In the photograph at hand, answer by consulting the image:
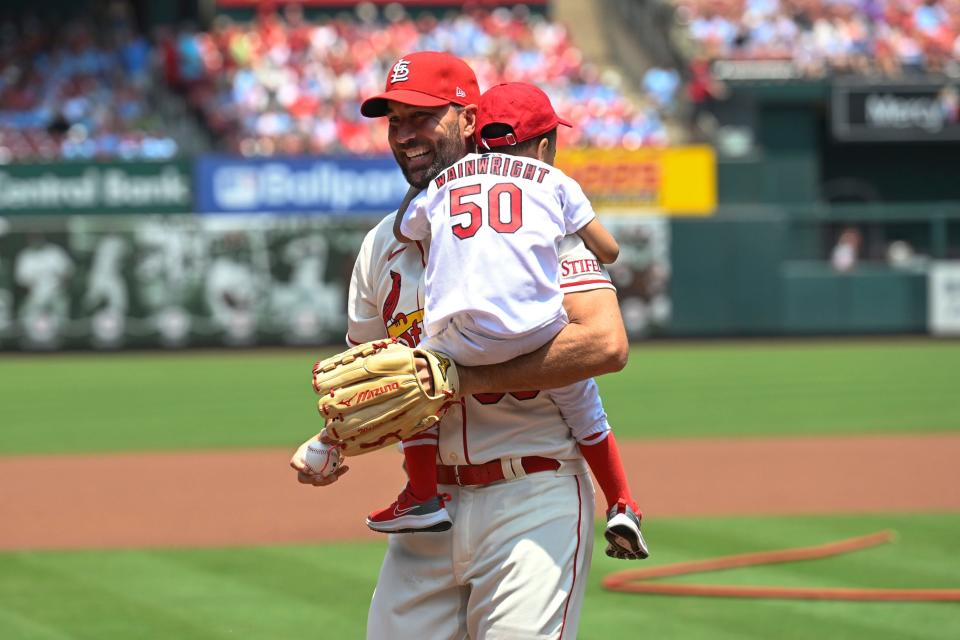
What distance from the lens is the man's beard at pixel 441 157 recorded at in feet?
10.7

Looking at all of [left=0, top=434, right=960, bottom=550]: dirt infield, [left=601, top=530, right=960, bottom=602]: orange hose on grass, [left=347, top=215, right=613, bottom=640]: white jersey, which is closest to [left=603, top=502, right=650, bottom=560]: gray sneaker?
[left=347, top=215, right=613, bottom=640]: white jersey

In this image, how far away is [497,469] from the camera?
3207 millimetres

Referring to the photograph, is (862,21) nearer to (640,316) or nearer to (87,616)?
(640,316)

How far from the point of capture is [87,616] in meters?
5.86

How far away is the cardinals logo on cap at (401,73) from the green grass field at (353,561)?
115 inches

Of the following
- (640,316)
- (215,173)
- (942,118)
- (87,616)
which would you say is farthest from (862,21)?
(87,616)

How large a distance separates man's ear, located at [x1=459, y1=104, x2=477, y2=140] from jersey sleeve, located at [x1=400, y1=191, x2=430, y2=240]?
25 centimetres

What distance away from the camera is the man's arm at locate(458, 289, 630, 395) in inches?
119

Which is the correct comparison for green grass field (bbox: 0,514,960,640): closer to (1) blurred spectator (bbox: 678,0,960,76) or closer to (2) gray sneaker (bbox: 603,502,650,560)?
(2) gray sneaker (bbox: 603,502,650,560)

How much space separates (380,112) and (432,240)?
528 millimetres

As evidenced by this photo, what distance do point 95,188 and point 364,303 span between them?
19344 millimetres

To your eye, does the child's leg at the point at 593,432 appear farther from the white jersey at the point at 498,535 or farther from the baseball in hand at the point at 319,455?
the baseball in hand at the point at 319,455

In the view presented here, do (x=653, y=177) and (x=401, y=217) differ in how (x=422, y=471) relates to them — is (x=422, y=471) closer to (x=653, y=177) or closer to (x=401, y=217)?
(x=401, y=217)

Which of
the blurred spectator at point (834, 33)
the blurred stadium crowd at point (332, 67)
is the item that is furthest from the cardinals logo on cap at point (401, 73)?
the blurred spectator at point (834, 33)
